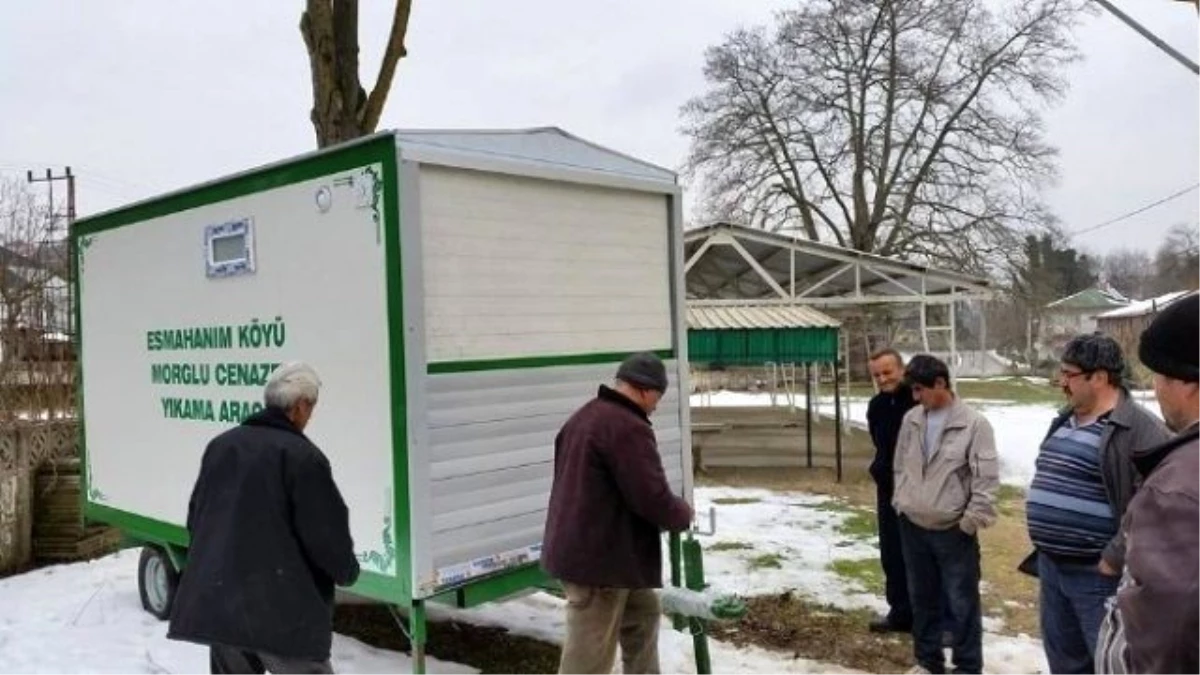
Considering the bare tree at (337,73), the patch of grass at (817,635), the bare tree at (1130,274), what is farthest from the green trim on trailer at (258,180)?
the bare tree at (1130,274)

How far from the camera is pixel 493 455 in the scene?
14.0 feet

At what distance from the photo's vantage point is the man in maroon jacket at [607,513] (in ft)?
12.0

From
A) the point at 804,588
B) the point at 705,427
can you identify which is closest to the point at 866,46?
the point at 705,427

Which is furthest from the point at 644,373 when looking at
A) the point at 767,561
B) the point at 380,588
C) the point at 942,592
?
the point at 767,561

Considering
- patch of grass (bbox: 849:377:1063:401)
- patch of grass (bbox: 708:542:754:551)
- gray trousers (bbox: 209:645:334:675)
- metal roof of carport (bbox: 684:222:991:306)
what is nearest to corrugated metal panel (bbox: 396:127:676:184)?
gray trousers (bbox: 209:645:334:675)

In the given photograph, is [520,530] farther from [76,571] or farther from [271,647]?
[76,571]

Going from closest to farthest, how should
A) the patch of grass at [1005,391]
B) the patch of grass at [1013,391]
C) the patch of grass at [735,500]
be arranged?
1. the patch of grass at [735,500]
2. the patch of grass at [1013,391]
3. the patch of grass at [1005,391]

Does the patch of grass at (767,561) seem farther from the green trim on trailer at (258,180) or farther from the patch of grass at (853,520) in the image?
the green trim on trailer at (258,180)

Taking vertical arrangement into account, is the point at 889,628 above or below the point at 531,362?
below

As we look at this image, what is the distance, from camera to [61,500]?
7664mm

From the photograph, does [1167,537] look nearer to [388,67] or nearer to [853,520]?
[388,67]

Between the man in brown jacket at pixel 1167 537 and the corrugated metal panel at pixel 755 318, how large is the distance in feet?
29.9

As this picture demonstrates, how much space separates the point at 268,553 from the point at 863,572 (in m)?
4.92

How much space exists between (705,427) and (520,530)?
8583 mm
